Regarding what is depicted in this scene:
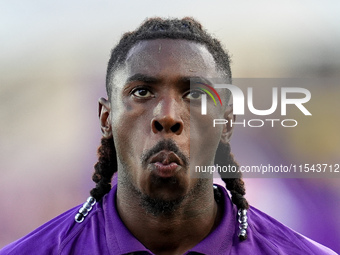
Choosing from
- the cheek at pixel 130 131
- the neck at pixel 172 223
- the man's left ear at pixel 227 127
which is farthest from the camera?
the man's left ear at pixel 227 127

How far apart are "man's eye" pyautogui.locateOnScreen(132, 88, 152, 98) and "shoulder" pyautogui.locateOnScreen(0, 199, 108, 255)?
0.65 m

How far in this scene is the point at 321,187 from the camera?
5.49 m

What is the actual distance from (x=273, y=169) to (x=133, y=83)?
304 centimetres

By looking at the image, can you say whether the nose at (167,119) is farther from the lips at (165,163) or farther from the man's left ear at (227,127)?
the man's left ear at (227,127)

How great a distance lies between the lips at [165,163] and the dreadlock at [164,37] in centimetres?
60

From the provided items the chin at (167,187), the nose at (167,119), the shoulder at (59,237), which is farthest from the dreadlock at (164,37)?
the chin at (167,187)

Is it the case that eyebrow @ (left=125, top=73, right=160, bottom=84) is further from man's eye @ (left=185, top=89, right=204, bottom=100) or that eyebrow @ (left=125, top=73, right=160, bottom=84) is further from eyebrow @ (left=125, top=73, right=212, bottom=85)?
man's eye @ (left=185, top=89, right=204, bottom=100)

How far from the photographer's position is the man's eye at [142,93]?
9.15 feet

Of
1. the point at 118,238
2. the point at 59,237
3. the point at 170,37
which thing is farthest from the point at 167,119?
the point at 59,237

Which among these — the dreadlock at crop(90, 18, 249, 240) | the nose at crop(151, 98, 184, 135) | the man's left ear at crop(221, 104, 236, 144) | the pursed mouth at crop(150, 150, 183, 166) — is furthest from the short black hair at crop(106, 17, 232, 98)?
the pursed mouth at crop(150, 150, 183, 166)

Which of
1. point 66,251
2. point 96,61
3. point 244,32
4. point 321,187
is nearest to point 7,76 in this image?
point 96,61

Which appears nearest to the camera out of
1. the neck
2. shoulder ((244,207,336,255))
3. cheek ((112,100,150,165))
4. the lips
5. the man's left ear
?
the lips

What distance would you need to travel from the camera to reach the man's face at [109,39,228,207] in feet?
8.58

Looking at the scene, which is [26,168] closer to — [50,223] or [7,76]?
[7,76]
